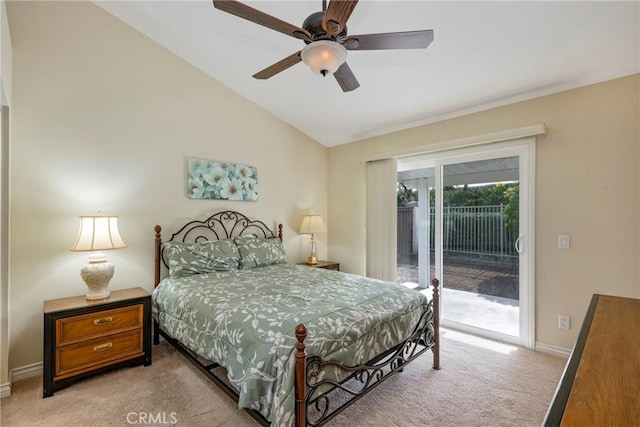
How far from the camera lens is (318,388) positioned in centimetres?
152

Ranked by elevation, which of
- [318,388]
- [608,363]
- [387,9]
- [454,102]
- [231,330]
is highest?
[387,9]

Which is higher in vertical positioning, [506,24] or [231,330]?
[506,24]

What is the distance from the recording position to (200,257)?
116 inches

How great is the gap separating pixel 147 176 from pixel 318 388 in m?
2.63

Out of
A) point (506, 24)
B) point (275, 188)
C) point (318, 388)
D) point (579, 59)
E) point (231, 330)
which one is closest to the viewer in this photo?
point (318, 388)

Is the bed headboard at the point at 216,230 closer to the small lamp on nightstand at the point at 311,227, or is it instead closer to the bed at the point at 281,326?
the bed at the point at 281,326

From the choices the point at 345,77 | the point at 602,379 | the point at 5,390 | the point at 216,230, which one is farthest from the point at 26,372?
the point at 602,379

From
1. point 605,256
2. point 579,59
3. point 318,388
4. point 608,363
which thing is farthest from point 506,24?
point 318,388

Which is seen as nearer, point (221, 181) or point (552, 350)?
point (552, 350)

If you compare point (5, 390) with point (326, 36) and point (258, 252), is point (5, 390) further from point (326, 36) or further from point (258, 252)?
point (326, 36)

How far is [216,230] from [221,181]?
60cm

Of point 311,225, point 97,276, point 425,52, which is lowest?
point 97,276

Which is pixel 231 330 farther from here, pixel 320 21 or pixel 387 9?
pixel 387 9

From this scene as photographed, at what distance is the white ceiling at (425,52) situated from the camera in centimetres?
208
